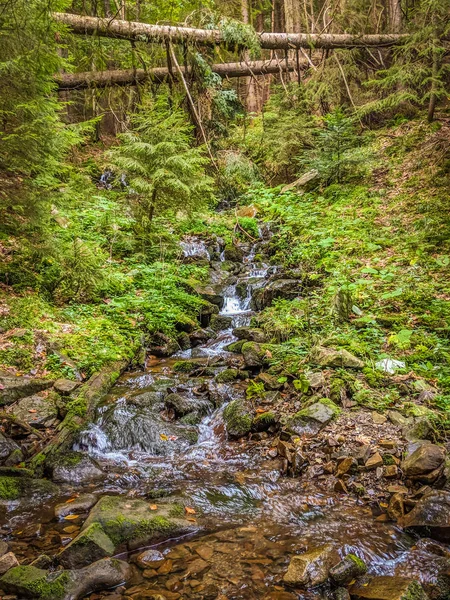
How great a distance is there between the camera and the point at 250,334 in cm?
762

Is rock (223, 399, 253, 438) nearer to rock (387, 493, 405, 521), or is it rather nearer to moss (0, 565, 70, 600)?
rock (387, 493, 405, 521)

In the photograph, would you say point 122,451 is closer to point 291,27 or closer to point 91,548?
point 91,548

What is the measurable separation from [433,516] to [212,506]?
199cm

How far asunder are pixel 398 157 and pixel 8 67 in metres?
10.8

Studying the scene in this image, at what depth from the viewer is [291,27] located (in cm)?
1578

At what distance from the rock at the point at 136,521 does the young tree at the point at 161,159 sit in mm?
7089

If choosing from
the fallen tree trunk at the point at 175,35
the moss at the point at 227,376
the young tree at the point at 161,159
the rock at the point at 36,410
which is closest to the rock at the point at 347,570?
the moss at the point at 227,376

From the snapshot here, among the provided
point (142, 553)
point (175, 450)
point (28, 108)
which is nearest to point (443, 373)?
point (175, 450)

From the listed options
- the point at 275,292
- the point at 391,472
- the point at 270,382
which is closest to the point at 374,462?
the point at 391,472

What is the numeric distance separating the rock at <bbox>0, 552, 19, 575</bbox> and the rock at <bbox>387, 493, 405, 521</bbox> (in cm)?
316

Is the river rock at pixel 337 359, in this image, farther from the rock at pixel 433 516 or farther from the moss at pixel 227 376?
the rock at pixel 433 516

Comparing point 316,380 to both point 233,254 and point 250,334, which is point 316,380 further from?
point 233,254

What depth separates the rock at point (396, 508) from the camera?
3687mm

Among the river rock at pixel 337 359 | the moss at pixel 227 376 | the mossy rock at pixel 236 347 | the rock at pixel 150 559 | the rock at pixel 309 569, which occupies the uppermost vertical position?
the rock at pixel 309 569
